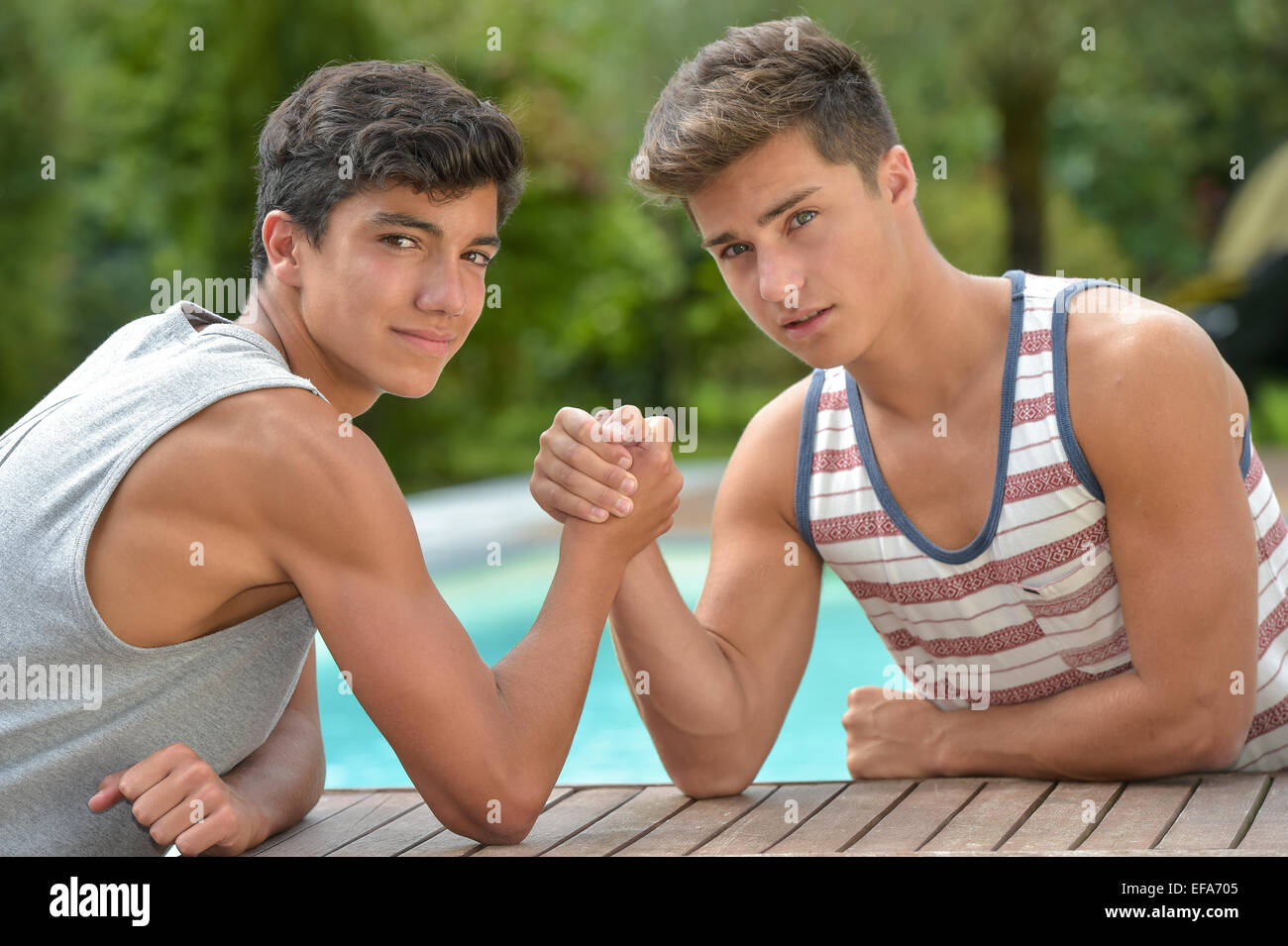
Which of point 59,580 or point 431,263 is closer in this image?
point 59,580

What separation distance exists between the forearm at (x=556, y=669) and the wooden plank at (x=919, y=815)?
423 millimetres

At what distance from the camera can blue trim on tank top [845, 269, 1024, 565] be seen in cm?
220

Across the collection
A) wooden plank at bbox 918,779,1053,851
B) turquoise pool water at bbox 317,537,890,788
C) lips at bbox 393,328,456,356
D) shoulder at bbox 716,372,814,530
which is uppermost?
lips at bbox 393,328,456,356

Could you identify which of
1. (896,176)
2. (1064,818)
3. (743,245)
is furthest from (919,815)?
(896,176)

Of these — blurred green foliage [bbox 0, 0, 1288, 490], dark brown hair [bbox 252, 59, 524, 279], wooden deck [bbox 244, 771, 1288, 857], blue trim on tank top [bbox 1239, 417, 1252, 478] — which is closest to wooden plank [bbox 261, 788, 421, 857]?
wooden deck [bbox 244, 771, 1288, 857]

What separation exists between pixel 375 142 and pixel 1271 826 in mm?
1561

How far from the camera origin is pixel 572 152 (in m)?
12.5

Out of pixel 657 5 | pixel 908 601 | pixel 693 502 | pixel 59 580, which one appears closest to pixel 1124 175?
pixel 657 5

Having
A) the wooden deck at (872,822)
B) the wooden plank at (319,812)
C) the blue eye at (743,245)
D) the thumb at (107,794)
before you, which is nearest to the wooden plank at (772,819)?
the wooden deck at (872,822)

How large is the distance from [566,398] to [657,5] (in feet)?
16.1

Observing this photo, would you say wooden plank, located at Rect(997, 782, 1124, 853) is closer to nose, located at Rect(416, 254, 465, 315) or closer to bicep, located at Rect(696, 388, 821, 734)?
bicep, located at Rect(696, 388, 821, 734)

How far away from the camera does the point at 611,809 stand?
2.14m
